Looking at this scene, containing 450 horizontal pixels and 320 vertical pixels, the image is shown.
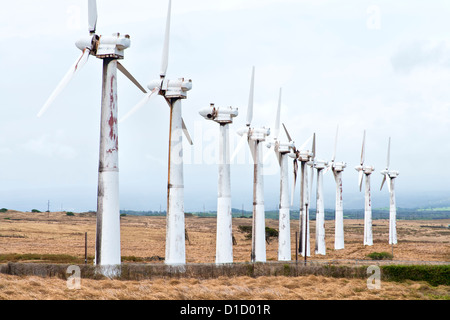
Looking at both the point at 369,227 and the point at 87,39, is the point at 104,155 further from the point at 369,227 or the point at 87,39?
the point at 369,227

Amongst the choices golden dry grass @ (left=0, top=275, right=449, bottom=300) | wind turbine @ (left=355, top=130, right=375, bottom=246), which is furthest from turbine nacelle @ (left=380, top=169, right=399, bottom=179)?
golden dry grass @ (left=0, top=275, right=449, bottom=300)

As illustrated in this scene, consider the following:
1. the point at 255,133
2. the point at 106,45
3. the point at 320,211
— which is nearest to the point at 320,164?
the point at 320,211

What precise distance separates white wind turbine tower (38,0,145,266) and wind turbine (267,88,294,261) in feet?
72.7

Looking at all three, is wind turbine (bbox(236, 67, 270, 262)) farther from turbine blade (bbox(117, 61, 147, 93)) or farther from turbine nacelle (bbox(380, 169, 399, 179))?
turbine nacelle (bbox(380, 169, 399, 179))

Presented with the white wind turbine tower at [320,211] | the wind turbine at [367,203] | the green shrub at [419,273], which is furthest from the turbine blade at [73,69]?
the wind turbine at [367,203]

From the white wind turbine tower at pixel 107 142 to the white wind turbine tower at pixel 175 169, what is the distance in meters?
4.38

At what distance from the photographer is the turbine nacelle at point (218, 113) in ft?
139

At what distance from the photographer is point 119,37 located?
3281cm

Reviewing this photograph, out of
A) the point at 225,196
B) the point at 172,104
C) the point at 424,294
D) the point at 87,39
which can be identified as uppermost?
the point at 87,39

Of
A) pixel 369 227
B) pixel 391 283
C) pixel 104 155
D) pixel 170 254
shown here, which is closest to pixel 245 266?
pixel 170 254

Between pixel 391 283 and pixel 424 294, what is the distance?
113 inches

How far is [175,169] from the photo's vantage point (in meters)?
37.5

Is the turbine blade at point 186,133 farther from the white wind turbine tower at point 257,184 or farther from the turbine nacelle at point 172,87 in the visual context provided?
the white wind turbine tower at point 257,184

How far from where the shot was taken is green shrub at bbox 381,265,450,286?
39.0m
